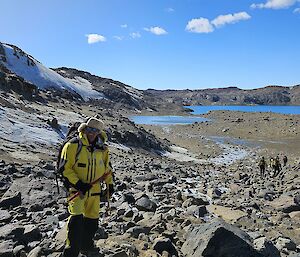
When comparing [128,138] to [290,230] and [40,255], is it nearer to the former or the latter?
[290,230]

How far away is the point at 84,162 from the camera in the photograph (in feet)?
20.1

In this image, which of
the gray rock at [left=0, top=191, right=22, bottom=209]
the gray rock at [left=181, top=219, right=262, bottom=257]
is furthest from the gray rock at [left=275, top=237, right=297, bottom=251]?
the gray rock at [left=0, top=191, right=22, bottom=209]

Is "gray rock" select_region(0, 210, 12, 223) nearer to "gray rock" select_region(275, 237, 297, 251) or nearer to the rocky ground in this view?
the rocky ground

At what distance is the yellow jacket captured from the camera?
19.7 feet

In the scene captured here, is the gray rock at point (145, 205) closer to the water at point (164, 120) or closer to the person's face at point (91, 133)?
the person's face at point (91, 133)

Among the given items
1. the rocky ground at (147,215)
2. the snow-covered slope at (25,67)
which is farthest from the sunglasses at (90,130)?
the snow-covered slope at (25,67)

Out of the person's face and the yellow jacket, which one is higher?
the person's face

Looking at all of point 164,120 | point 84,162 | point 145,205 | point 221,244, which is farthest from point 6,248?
point 164,120

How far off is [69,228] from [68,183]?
75cm

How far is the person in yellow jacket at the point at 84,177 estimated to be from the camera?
237 inches

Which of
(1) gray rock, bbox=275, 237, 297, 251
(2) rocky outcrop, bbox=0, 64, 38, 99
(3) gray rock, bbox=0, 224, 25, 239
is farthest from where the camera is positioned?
(2) rocky outcrop, bbox=0, 64, 38, 99

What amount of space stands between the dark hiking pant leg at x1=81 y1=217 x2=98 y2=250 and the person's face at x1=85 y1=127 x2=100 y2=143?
→ 1.42 meters

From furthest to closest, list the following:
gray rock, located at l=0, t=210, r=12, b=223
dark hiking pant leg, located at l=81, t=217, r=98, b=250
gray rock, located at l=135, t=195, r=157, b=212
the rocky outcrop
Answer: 1. the rocky outcrop
2. gray rock, located at l=135, t=195, r=157, b=212
3. gray rock, located at l=0, t=210, r=12, b=223
4. dark hiking pant leg, located at l=81, t=217, r=98, b=250

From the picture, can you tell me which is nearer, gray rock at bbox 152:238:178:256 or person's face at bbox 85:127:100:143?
person's face at bbox 85:127:100:143
